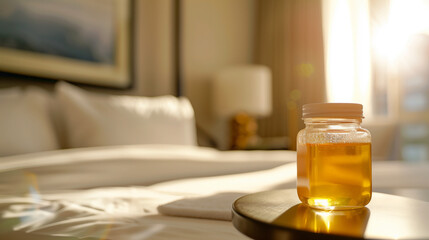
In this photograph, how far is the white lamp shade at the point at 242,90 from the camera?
3.19 metres

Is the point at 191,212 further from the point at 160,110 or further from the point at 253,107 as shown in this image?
the point at 253,107

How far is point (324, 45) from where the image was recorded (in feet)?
12.5

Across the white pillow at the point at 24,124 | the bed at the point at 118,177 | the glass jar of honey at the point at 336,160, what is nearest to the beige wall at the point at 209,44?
the bed at the point at 118,177

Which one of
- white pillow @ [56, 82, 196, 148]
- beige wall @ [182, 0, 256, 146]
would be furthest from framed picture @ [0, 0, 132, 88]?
beige wall @ [182, 0, 256, 146]

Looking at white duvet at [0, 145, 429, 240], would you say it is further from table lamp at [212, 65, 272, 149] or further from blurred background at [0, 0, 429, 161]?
table lamp at [212, 65, 272, 149]

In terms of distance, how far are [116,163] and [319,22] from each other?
3276 mm

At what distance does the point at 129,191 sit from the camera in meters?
1.00

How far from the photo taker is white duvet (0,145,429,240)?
2.03ft

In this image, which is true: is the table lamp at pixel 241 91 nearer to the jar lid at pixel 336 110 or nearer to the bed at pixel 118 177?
the bed at pixel 118 177

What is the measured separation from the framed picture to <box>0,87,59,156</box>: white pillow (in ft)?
1.15

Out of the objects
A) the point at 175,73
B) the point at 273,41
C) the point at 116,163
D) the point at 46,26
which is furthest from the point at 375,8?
the point at 116,163

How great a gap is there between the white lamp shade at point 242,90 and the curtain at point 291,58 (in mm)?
747

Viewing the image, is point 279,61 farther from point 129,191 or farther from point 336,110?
point 336,110

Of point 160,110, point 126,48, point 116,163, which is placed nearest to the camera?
point 116,163
